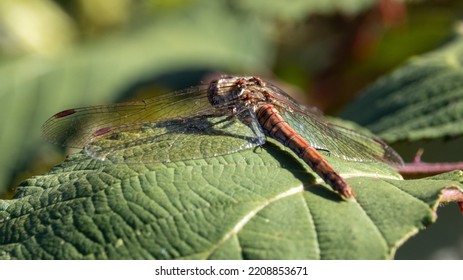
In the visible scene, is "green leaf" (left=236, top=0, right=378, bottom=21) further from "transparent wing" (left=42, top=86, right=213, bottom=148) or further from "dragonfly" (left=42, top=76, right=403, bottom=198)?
"transparent wing" (left=42, top=86, right=213, bottom=148)

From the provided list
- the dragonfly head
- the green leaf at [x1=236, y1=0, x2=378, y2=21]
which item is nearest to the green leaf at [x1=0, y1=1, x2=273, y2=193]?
the green leaf at [x1=236, y1=0, x2=378, y2=21]

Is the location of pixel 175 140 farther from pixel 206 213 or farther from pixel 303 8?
pixel 303 8

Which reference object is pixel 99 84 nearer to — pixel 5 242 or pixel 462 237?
pixel 462 237

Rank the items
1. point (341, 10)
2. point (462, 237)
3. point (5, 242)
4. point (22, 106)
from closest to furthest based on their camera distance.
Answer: point (5, 242) → point (462, 237) → point (341, 10) → point (22, 106)

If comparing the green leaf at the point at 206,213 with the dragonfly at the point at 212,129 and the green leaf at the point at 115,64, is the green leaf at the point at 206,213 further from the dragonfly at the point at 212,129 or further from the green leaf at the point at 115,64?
the green leaf at the point at 115,64

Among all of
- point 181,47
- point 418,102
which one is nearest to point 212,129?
point 418,102

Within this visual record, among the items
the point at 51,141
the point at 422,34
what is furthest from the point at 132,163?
the point at 422,34

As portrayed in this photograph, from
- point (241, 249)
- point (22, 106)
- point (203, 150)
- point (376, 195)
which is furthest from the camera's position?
point (22, 106)
